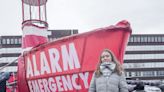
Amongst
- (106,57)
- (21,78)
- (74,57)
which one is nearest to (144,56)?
(21,78)

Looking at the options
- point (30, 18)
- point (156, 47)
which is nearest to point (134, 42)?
point (156, 47)

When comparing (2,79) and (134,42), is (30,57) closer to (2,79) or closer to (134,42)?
(2,79)

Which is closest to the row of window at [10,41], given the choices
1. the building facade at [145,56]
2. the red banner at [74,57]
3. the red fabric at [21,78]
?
the building facade at [145,56]

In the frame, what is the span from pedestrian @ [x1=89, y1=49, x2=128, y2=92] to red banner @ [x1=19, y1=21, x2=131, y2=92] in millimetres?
997

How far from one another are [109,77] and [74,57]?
5.02 ft

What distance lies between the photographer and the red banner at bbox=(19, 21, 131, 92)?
257 inches

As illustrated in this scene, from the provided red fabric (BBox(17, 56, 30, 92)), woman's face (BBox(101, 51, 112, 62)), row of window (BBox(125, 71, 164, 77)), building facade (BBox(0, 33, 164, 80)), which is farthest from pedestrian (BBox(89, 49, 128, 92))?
row of window (BBox(125, 71, 164, 77))

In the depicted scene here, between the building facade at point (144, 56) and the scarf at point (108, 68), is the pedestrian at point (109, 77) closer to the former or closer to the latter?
the scarf at point (108, 68)

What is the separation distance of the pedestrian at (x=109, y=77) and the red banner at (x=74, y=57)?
3.27 ft

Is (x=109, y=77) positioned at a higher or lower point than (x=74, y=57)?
lower

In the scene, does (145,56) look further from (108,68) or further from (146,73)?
(108,68)

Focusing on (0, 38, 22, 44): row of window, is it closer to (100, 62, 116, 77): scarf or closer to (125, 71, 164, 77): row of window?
(125, 71, 164, 77): row of window

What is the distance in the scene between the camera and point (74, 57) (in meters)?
6.86

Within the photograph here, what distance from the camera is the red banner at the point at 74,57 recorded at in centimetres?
653
